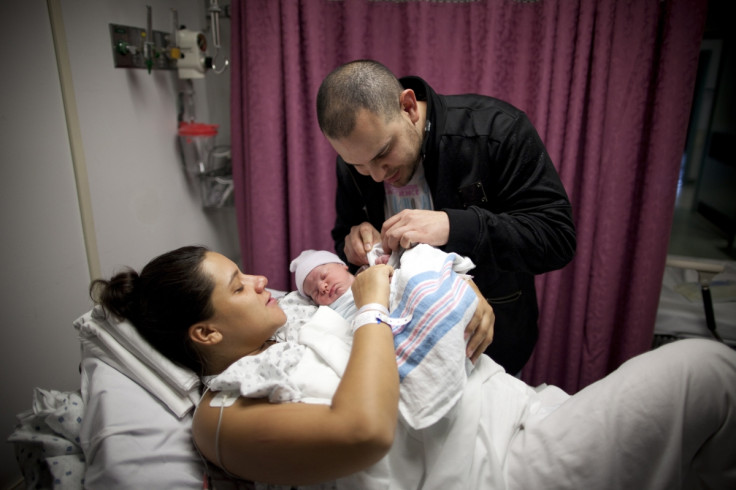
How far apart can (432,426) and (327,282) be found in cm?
67

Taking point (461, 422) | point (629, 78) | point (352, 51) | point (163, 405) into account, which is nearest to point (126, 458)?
point (163, 405)

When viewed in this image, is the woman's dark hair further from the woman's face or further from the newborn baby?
the newborn baby

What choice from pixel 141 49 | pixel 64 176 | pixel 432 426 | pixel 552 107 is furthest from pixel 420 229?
pixel 141 49

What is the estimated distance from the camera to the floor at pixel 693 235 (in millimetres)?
2527

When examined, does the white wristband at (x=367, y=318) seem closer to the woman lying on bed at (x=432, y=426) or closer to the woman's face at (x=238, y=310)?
the woman lying on bed at (x=432, y=426)

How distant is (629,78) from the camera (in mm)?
1859

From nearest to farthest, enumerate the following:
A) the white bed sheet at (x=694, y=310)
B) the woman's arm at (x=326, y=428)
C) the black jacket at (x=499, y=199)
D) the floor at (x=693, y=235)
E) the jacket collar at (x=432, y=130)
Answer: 1. the woman's arm at (x=326, y=428)
2. the black jacket at (x=499, y=199)
3. the jacket collar at (x=432, y=130)
4. the white bed sheet at (x=694, y=310)
5. the floor at (x=693, y=235)

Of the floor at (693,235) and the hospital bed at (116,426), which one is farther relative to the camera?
the floor at (693,235)

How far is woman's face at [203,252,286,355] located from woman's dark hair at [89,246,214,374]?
24 millimetres

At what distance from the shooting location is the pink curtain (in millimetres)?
1843

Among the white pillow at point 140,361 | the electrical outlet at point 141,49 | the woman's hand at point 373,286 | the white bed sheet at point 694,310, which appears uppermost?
the electrical outlet at point 141,49

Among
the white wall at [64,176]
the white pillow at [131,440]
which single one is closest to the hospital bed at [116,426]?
the white pillow at [131,440]

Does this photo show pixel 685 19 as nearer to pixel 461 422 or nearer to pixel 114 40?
pixel 461 422

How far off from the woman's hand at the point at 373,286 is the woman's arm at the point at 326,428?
94 millimetres
